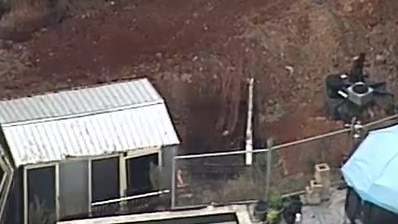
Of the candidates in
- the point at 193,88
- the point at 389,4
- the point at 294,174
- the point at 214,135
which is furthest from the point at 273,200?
the point at 389,4

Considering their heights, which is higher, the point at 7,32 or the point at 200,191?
the point at 7,32

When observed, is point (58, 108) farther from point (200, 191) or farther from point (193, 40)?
point (193, 40)

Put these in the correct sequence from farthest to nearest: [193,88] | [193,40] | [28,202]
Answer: [193,40] → [193,88] → [28,202]

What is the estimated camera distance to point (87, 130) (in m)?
Answer: 15.3

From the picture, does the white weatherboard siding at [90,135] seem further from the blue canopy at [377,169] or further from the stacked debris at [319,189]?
the blue canopy at [377,169]

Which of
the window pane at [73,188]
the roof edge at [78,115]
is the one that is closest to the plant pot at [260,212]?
the roof edge at [78,115]

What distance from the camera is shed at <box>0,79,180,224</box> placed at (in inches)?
585

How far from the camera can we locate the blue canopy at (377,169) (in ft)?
45.1

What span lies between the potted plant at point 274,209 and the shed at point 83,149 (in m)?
1.49

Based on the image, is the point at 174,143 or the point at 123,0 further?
the point at 123,0

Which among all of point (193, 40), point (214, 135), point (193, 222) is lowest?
point (193, 222)

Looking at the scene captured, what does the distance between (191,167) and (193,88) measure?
3132 mm

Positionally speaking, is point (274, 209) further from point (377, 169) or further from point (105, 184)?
point (105, 184)

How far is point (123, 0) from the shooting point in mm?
21266
